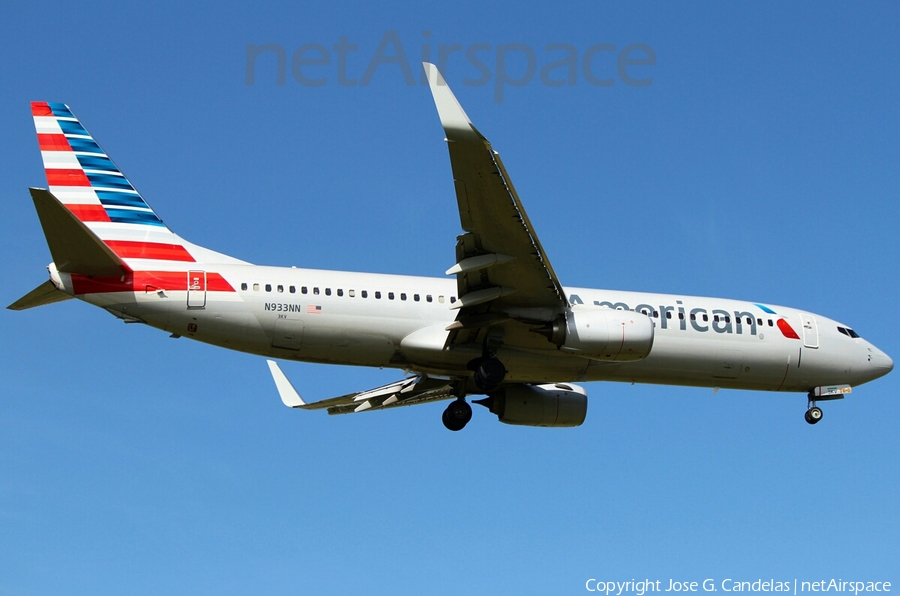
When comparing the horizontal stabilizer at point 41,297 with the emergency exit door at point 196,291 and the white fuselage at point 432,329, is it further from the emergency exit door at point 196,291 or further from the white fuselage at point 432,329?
the emergency exit door at point 196,291

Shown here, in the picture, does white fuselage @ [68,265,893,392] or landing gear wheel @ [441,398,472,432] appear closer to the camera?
white fuselage @ [68,265,893,392]

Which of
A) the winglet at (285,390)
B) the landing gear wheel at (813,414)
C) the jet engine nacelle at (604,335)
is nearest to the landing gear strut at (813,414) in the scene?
the landing gear wheel at (813,414)

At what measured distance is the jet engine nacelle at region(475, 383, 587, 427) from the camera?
2933 cm

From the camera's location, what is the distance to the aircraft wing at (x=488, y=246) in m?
20.6

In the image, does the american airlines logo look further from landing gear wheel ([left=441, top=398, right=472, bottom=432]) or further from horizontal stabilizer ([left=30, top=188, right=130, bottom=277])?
horizontal stabilizer ([left=30, top=188, right=130, bottom=277])

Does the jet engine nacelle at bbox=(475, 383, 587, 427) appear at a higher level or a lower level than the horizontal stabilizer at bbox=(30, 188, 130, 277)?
lower

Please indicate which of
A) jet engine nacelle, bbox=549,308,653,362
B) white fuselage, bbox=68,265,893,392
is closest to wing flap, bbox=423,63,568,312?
jet engine nacelle, bbox=549,308,653,362

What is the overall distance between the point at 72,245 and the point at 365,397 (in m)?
10.8

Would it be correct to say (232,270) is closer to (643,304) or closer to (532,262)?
(532,262)

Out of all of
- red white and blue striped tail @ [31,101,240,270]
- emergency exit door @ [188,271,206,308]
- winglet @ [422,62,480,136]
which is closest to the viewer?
winglet @ [422,62,480,136]

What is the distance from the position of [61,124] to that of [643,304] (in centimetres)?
1529

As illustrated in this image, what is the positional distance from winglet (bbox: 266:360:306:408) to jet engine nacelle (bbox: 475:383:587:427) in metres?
5.51

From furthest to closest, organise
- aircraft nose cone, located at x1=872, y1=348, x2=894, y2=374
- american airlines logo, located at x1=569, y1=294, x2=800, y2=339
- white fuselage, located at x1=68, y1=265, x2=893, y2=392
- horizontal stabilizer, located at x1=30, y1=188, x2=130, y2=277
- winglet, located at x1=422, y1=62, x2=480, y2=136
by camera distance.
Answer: aircraft nose cone, located at x1=872, y1=348, x2=894, y2=374
american airlines logo, located at x1=569, y1=294, x2=800, y2=339
white fuselage, located at x1=68, y1=265, x2=893, y2=392
horizontal stabilizer, located at x1=30, y1=188, x2=130, y2=277
winglet, located at x1=422, y1=62, x2=480, y2=136

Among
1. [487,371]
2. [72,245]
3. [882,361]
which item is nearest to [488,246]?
[487,371]
